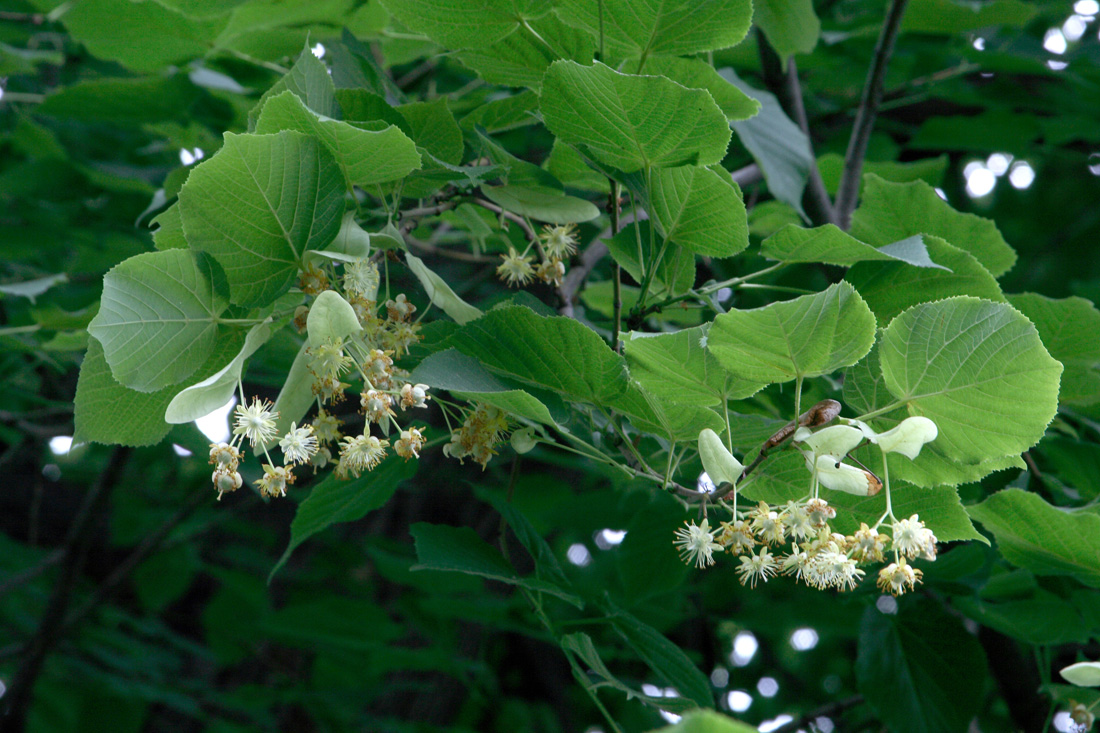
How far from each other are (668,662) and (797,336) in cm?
57

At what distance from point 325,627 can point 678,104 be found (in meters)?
2.20

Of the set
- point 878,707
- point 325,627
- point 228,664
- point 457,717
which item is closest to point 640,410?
point 878,707

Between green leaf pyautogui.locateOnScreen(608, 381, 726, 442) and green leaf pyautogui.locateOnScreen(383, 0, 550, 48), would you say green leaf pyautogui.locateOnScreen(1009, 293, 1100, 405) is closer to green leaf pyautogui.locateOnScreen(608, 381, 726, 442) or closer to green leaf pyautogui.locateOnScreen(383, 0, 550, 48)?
green leaf pyautogui.locateOnScreen(608, 381, 726, 442)

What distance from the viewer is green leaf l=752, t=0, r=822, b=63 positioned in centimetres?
147

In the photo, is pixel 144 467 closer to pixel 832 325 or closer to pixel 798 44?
pixel 798 44

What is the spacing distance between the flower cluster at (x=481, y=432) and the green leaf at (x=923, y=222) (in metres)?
0.76

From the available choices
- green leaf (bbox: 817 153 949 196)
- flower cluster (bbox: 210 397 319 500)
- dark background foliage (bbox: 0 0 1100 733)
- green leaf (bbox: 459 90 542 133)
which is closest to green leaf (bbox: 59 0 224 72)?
dark background foliage (bbox: 0 0 1100 733)

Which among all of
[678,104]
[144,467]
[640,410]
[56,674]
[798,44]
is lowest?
[56,674]

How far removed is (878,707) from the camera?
60.9 inches

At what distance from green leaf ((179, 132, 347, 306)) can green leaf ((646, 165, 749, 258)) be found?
360 millimetres

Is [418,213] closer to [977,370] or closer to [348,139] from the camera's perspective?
[348,139]

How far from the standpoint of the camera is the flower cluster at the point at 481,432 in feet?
3.10

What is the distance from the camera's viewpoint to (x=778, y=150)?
4.82ft

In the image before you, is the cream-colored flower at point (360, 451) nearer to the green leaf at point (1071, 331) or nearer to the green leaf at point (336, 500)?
the green leaf at point (336, 500)
